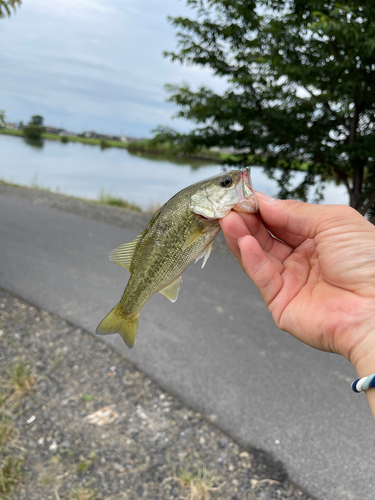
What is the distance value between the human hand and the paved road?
2.05 m

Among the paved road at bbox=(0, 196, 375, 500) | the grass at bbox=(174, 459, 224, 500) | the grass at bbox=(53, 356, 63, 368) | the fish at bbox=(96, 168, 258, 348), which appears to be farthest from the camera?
the grass at bbox=(53, 356, 63, 368)

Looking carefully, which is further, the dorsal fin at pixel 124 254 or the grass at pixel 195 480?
the grass at pixel 195 480

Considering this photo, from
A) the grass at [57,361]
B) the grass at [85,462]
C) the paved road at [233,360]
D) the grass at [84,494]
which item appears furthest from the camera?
the grass at [57,361]

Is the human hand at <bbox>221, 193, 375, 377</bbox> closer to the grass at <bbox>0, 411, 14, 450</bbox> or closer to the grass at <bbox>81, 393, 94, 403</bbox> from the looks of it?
the grass at <bbox>81, 393, 94, 403</bbox>

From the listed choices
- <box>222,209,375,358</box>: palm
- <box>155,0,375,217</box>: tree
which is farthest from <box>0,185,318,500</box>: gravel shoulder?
<box>155,0,375,217</box>: tree

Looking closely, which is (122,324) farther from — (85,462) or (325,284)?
(85,462)

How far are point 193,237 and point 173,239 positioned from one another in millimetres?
110

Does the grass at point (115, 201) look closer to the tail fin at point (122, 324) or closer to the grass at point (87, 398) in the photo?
the grass at point (87, 398)

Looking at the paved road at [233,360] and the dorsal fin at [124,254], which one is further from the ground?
the dorsal fin at [124,254]

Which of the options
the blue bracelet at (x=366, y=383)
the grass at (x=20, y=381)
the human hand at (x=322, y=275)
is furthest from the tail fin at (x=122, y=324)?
the grass at (x=20, y=381)

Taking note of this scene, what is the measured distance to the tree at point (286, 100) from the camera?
6016mm

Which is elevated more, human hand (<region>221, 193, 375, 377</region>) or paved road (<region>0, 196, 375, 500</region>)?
human hand (<region>221, 193, 375, 377</region>)

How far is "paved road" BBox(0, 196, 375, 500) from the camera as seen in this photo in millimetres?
3481

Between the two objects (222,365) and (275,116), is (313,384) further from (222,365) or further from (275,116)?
(275,116)
